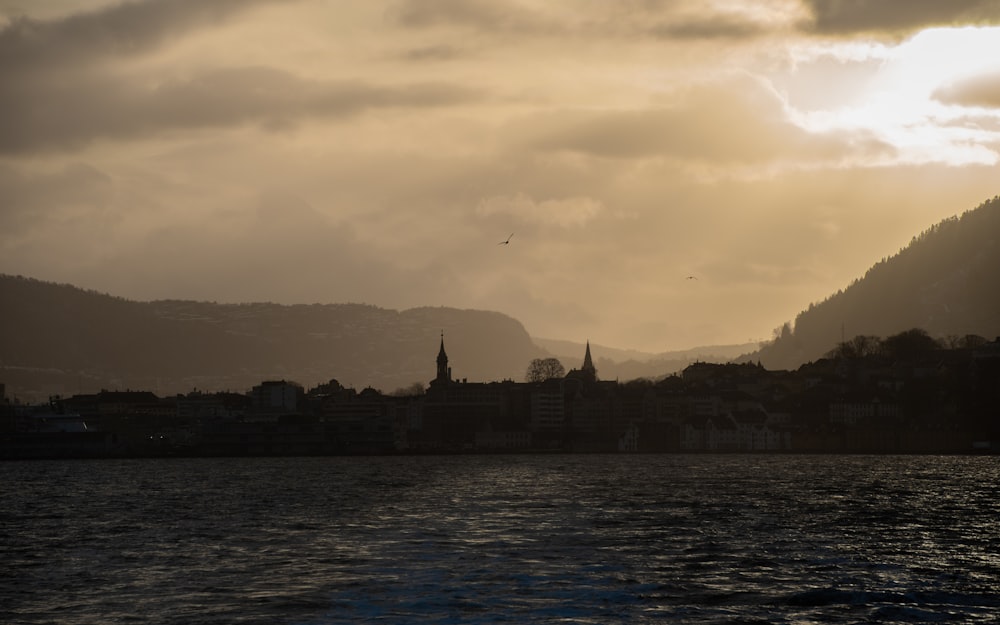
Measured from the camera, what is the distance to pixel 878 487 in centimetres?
11906

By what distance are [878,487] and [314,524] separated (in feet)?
199

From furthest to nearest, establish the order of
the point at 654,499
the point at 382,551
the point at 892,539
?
the point at 654,499 → the point at 892,539 → the point at 382,551

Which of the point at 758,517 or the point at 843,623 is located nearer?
the point at 843,623

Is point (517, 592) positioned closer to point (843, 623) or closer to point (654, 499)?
point (843, 623)

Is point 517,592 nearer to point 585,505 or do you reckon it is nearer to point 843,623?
point 843,623

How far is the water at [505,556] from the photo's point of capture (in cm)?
4344

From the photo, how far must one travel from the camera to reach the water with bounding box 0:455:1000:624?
43.4 meters

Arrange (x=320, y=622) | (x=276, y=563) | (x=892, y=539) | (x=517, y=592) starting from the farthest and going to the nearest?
(x=892, y=539) < (x=276, y=563) < (x=517, y=592) < (x=320, y=622)

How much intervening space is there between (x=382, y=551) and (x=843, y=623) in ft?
77.9

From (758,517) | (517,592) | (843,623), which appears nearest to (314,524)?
(758,517)

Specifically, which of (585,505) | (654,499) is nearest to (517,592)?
(585,505)

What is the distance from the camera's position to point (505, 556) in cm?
5625

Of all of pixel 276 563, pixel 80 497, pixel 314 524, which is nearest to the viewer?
pixel 276 563

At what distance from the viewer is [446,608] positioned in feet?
141
